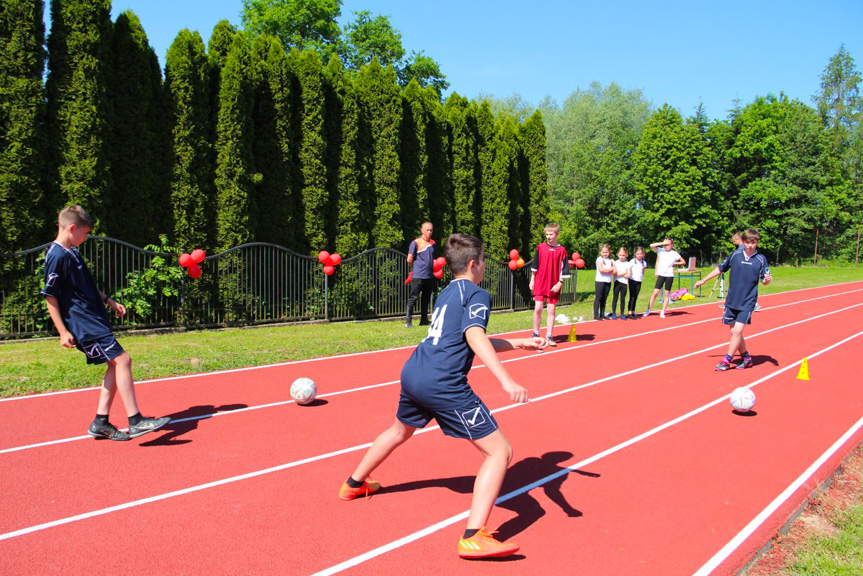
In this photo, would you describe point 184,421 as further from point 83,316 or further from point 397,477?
point 397,477

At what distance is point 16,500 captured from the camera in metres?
4.43

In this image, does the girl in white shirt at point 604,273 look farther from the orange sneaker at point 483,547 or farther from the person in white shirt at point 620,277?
the orange sneaker at point 483,547

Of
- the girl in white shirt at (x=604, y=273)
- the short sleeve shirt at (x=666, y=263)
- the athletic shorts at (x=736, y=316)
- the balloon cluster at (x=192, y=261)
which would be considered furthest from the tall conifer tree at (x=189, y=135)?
the short sleeve shirt at (x=666, y=263)

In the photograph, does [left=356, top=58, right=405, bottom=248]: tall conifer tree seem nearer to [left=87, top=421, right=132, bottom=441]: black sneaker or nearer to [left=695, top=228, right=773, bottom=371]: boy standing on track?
[left=695, top=228, right=773, bottom=371]: boy standing on track

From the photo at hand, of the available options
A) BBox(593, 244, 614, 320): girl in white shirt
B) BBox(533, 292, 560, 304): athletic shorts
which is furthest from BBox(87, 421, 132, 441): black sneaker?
BBox(593, 244, 614, 320): girl in white shirt

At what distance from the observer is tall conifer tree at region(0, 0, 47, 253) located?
1068cm

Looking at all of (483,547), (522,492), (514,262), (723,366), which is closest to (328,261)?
(514,262)

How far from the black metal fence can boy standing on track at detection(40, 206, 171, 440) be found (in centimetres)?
607

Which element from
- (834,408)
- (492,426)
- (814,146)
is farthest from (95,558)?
(814,146)

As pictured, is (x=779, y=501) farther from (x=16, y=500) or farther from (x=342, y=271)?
(x=342, y=271)

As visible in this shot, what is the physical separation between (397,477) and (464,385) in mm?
1485

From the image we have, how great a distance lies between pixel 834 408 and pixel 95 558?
8.03 metres

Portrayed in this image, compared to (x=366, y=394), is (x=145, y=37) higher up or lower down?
higher up

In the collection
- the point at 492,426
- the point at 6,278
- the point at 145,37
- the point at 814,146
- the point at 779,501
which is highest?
the point at 814,146
